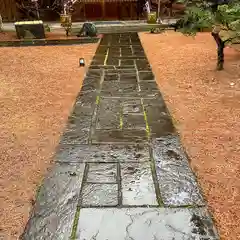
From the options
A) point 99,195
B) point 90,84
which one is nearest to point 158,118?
point 99,195

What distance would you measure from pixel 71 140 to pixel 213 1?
30.0ft

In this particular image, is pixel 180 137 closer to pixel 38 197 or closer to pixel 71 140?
pixel 71 140

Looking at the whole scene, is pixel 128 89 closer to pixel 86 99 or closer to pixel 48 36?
pixel 86 99

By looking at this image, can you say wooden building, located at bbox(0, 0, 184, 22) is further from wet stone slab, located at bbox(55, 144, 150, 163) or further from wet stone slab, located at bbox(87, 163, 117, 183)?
wet stone slab, located at bbox(87, 163, 117, 183)

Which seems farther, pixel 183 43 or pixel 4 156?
pixel 183 43

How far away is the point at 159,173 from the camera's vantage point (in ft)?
10.4

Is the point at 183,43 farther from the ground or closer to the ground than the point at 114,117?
closer to the ground

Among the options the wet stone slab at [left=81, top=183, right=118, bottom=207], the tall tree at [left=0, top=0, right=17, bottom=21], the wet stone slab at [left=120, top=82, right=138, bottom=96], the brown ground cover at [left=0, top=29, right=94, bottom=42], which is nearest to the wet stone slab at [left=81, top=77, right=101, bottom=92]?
the wet stone slab at [left=120, top=82, right=138, bottom=96]

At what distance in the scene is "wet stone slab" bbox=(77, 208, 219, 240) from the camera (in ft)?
7.79

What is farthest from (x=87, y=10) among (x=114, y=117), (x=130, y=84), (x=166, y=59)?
(x=114, y=117)

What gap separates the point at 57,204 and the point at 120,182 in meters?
0.59

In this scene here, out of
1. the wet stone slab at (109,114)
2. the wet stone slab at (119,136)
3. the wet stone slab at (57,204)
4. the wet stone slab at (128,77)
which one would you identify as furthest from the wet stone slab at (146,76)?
the wet stone slab at (57,204)

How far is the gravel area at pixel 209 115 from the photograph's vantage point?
2.80m

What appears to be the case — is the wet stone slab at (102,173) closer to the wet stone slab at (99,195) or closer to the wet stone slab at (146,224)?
the wet stone slab at (99,195)
